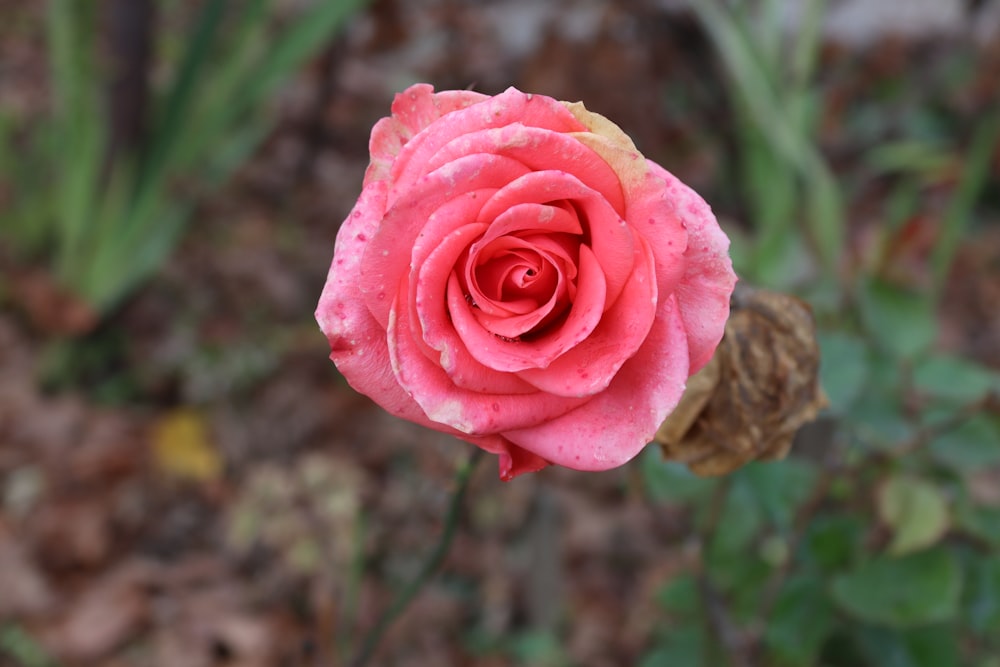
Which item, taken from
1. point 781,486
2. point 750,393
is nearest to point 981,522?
point 781,486

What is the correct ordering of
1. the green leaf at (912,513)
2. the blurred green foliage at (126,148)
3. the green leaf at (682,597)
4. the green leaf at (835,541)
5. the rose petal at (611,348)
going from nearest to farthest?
the rose petal at (611,348) → the green leaf at (912,513) → the green leaf at (835,541) → the green leaf at (682,597) → the blurred green foliage at (126,148)

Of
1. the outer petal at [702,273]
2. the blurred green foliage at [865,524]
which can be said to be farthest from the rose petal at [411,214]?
the blurred green foliage at [865,524]

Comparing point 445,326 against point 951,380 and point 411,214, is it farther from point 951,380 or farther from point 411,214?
point 951,380

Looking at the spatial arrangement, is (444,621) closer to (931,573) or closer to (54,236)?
(931,573)

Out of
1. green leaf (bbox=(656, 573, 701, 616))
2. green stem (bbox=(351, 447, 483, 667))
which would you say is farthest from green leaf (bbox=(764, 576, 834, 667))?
green stem (bbox=(351, 447, 483, 667))

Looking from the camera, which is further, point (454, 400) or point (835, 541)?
point (835, 541)

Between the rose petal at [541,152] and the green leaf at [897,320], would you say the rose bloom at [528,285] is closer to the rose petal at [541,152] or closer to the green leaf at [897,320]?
the rose petal at [541,152]

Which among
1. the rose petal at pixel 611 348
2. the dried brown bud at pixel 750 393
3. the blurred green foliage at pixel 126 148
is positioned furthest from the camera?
the blurred green foliage at pixel 126 148
